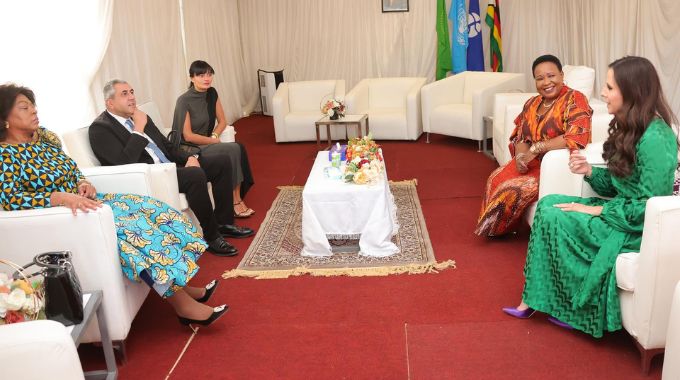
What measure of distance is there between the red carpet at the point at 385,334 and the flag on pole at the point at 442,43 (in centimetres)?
558

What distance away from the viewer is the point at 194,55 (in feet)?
27.0

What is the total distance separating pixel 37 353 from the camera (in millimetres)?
1777

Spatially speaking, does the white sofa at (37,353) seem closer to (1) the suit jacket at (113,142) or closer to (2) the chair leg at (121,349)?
(2) the chair leg at (121,349)

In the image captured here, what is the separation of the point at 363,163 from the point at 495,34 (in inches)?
221

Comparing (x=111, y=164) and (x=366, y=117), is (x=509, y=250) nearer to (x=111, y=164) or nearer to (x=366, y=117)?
(x=111, y=164)

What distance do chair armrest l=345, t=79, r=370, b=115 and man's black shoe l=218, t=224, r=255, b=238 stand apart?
326cm

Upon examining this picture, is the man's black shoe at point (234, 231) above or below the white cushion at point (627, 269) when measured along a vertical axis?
below

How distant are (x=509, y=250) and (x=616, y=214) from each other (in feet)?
4.27

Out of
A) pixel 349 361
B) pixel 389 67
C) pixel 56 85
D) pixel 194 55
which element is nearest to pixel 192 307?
pixel 349 361

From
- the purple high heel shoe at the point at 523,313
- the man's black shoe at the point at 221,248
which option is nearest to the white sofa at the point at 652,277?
the purple high heel shoe at the point at 523,313

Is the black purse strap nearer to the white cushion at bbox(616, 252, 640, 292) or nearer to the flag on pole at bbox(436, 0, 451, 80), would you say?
the white cushion at bbox(616, 252, 640, 292)

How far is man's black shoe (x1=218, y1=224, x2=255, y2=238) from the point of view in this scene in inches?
176

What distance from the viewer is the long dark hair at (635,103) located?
2.65 metres

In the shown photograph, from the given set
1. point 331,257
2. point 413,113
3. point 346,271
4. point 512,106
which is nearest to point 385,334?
point 346,271
